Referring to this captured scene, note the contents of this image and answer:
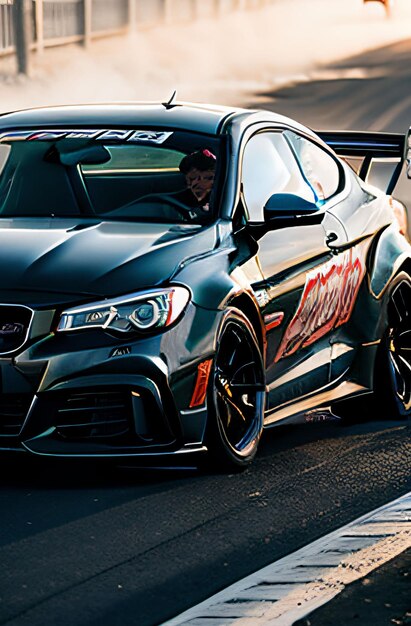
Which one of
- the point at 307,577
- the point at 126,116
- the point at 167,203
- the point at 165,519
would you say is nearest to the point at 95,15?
the point at 126,116

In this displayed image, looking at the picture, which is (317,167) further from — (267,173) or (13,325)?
(13,325)

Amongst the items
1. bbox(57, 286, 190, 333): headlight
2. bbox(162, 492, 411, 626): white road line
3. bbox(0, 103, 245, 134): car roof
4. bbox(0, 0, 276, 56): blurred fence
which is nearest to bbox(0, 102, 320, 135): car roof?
bbox(0, 103, 245, 134): car roof

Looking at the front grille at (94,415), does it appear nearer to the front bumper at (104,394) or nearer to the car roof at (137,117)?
the front bumper at (104,394)

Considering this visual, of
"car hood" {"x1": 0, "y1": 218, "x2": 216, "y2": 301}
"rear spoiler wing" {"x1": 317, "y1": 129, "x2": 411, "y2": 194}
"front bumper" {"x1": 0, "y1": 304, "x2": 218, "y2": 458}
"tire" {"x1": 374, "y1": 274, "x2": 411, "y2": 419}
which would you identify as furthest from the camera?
"rear spoiler wing" {"x1": 317, "y1": 129, "x2": 411, "y2": 194}

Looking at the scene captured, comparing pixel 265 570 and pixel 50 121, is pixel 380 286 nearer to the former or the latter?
pixel 50 121

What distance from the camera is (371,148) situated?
9.27 meters

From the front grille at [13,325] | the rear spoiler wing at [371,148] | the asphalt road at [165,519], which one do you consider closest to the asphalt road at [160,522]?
the asphalt road at [165,519]

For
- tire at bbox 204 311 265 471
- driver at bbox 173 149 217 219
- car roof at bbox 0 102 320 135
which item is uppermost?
car roof at bbox 0 102 320 135

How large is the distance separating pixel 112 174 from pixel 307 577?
9.49 ft

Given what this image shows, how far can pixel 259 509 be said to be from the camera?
6301mm

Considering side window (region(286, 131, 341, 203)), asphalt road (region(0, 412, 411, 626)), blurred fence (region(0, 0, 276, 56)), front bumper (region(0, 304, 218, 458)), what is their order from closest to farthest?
1. asphalt road (region(0, 412, 411, 626))
2. front bumper (region(0, 304, 218, 458))
3. side window (region(286, 131, 341, 203))
4. blurred fence (region(0, 0, 276, 56))

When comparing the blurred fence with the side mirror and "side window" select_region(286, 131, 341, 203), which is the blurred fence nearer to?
"side window" select_region(286, 131, 341, 203)

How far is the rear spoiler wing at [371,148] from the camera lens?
9195 millimetres

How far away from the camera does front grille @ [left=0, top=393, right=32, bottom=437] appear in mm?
6320
